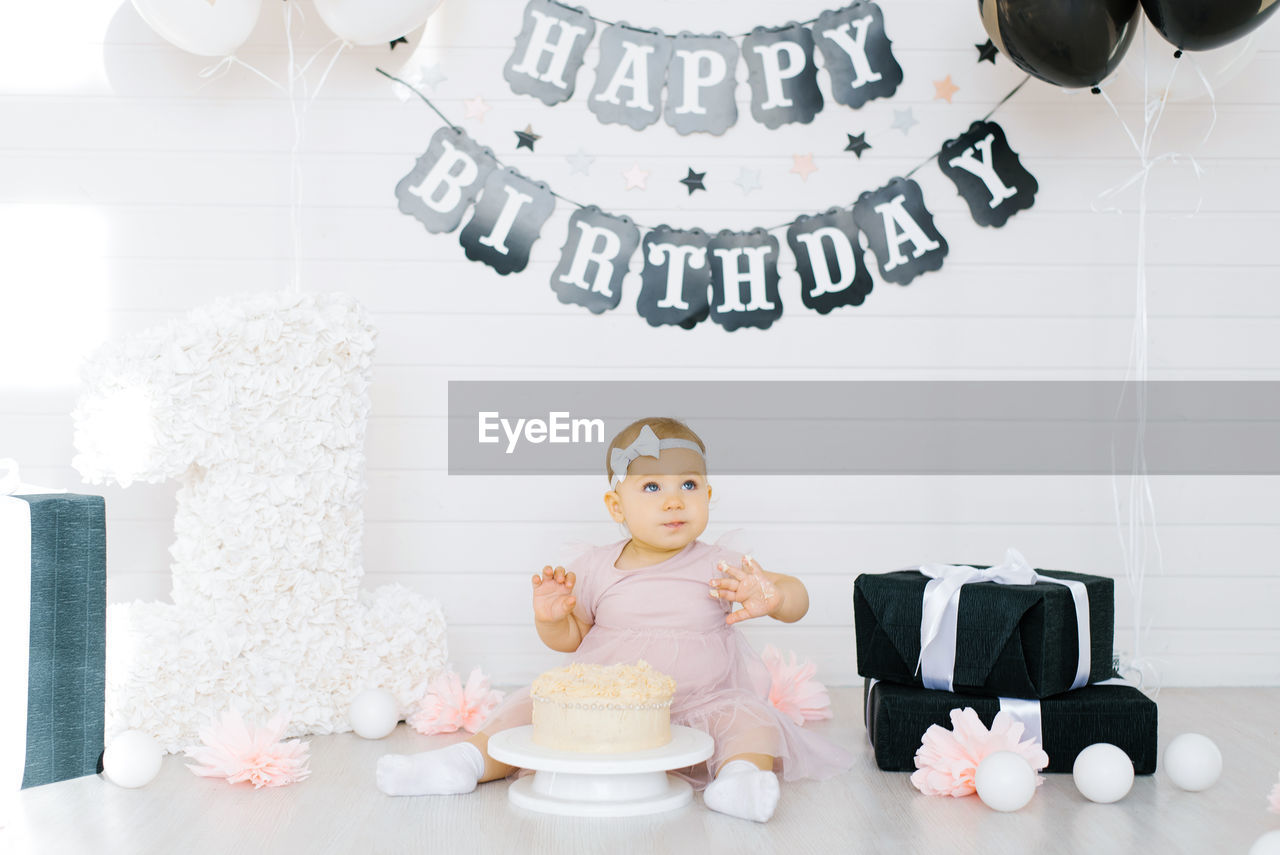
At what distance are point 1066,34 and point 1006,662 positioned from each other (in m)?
1.20

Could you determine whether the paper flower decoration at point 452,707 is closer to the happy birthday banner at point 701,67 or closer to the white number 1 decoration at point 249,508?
the white number 1 decoration at point 249,508

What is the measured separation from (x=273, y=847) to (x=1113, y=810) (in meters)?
1.28

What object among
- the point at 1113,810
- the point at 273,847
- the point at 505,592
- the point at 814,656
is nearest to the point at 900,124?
the point at 814,656

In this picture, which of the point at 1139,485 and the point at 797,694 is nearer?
the point at 797,694

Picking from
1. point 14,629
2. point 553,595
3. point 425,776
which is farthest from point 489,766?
point 14,629

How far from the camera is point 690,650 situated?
2.15 meters

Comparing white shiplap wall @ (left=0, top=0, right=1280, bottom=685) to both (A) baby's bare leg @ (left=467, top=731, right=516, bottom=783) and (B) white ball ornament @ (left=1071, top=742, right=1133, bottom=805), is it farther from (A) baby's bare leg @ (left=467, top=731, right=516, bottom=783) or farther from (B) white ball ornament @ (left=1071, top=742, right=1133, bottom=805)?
(B) white ball ornament @ (left=1071, top=742, right=1133, bottom=805)

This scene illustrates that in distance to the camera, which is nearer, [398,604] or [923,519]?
[398,604]

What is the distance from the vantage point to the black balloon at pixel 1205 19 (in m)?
2.13

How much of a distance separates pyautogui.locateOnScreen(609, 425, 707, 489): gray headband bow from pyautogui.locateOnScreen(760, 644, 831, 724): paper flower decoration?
1.87 feet

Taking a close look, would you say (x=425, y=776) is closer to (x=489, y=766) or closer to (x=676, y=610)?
(x=489, y=766)

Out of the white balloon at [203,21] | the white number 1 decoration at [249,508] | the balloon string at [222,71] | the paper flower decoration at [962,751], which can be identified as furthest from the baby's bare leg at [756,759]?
the balloon string at [222,71]

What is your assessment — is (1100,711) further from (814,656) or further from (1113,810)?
(814,656)

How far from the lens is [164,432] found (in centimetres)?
217
